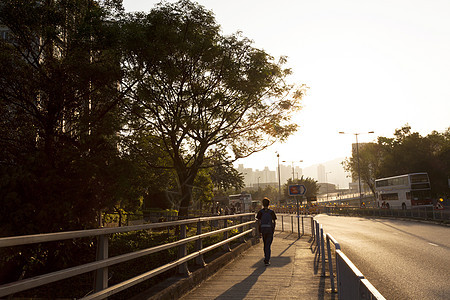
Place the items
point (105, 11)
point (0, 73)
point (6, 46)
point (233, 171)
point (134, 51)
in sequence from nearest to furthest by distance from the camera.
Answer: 1. point (0, 73)
2. point (6, 46)
3. point (105, 11)
4. point (134, 51)
5. point (233, 171)

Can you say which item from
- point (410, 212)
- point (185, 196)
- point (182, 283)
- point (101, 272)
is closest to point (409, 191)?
point (410, 212)

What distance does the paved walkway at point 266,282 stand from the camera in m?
6.34

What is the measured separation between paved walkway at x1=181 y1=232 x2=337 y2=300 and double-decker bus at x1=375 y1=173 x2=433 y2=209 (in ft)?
107

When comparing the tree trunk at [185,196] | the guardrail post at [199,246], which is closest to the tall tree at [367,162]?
the tree trunk at [185,196]

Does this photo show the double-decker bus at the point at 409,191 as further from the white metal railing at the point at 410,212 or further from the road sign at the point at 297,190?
the road sign at the point at 297,190

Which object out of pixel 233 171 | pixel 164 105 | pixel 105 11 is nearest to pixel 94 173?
pixel 105 11

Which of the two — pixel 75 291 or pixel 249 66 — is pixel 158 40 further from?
pixel 75 291

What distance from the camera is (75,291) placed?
8.10m

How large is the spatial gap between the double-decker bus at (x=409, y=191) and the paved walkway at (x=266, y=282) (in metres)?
32.7

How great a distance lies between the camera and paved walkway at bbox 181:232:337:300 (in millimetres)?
6340

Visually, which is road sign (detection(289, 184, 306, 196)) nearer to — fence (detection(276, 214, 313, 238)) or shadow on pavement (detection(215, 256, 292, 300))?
fence (detection(276, 214, 313, 238))

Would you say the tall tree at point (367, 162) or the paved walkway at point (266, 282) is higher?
the tall tree at point (367, 162)

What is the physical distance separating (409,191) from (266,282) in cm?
3701

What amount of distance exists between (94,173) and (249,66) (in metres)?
11.7
